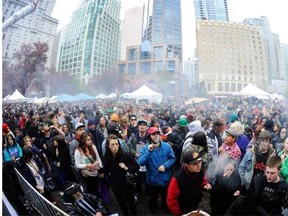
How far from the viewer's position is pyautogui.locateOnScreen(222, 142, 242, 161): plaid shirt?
86.1 inches

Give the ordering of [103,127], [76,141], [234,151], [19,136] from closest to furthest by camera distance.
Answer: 1. [234,151]
2. [76,141]
3. [19,136]
4. [103,127]

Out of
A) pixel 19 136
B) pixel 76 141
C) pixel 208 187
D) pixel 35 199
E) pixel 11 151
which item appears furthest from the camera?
pixel 19 136

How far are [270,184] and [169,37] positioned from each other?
120 centimetres

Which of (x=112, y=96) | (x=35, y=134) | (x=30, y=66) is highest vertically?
(x=30, y=66)

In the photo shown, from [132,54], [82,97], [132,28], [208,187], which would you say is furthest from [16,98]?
[208,187]

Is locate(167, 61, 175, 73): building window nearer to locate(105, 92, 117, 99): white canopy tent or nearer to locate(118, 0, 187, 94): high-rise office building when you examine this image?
locate(118, 0, 187, 94): high-rise office building

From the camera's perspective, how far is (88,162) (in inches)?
90.0

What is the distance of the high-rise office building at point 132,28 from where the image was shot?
2006mm

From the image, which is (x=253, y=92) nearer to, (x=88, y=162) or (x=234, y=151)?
(x=234, y=151)

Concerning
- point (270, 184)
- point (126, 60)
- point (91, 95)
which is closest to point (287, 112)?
point (270, 184)

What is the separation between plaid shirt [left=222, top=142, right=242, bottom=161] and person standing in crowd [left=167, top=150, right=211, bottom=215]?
57 cm

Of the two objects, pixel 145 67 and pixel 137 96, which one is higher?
pixel 145 67

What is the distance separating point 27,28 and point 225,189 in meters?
1.89

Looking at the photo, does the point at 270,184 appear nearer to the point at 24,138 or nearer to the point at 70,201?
the point at 70,201
